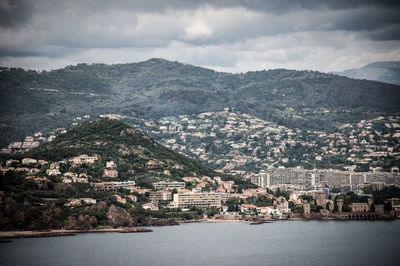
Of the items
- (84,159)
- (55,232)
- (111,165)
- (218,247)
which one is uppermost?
(84,159)

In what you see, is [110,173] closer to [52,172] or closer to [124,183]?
[124,183]

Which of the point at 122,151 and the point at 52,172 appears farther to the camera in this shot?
the point at 122,151

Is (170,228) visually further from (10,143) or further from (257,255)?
(10,143)

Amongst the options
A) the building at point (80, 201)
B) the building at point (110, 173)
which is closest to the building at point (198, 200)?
the building at point (110, 173)

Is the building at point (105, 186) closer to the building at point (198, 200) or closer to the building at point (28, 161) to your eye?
the building at point (198, 200)

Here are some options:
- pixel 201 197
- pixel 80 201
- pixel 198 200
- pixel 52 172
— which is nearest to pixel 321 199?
pixel 201 197
